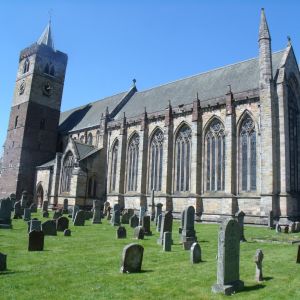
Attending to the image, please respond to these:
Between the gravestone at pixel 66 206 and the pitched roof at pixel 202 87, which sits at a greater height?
the pitched roof at pixel 202 87

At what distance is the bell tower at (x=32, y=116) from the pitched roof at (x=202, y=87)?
11.2 m

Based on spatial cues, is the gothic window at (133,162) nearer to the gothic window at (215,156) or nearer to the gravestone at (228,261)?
the gothic window at (215,156)

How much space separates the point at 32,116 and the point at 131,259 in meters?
38.7

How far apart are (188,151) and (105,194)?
11346 mm

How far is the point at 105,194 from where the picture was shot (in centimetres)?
3728

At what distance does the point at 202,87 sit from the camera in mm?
33844

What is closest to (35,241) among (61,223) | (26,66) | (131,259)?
(131,259)

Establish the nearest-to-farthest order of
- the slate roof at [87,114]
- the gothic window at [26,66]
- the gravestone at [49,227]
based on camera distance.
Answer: the gravestone at [49,227] < the slate roof at [87,114] < the gothic window at [26,66]

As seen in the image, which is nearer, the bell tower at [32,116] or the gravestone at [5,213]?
the gravestone at [5,213]

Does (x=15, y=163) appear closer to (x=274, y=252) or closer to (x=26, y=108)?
A: (x=26, y=108)

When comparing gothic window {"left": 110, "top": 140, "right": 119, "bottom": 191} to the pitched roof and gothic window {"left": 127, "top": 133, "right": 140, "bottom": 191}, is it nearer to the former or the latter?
gothic window {"left": 127, "top": 133, "right": 140, "bottom": 191}

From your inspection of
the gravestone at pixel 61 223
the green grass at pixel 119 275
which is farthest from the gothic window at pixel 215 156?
the green grass at pixel 119 275

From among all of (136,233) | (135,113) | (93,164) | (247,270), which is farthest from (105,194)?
(247,270)

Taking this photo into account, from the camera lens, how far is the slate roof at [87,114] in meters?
43.6
